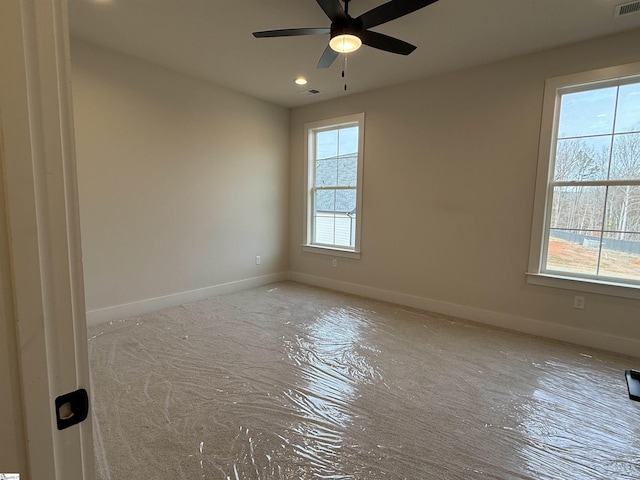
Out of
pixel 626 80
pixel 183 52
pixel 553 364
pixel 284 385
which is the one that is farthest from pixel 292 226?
pixel 626 80

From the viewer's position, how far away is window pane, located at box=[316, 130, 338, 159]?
16.0 feet

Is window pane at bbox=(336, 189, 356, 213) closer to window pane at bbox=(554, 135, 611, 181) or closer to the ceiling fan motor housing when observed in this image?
window pane at bbox=(554, 135, 611, 181)

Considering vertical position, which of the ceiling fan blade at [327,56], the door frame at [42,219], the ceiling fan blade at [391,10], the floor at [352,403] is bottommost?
the floor at [352,403]

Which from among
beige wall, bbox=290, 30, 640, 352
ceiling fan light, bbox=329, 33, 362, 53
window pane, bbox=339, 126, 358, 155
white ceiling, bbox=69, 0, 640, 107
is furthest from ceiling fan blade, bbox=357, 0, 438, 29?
window pane, bbox=339, 126, 358, 155

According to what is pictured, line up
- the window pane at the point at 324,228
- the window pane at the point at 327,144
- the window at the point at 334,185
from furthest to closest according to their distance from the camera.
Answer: the window pane at the point at 324,228
the window pane at the point at 327,144
the window at the point at 334,185

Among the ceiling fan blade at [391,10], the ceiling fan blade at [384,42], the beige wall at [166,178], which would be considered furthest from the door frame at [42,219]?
the beige wall at [166,178]

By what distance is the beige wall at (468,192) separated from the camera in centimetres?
312

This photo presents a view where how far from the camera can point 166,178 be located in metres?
3.81

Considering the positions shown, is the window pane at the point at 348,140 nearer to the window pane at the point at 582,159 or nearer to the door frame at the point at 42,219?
the window pane at the point at 582,159

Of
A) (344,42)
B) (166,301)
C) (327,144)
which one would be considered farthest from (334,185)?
(166,301)

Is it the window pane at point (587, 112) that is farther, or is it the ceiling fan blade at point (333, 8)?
the window pane at point (587, 112)

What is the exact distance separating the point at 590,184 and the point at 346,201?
2767 millimetres

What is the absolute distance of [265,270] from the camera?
5129mm

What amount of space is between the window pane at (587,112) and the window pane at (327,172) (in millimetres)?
2733
